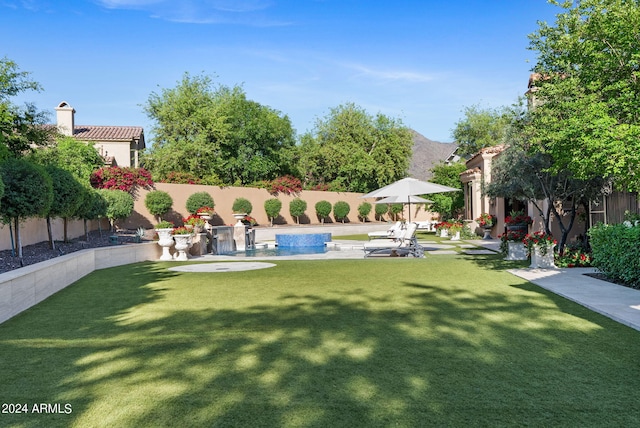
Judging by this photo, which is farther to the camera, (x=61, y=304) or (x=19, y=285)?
(x=61, y=304)

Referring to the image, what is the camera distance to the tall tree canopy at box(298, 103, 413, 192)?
40781 millimetres

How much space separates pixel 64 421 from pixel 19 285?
455 cm

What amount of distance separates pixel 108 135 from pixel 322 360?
37536 mm

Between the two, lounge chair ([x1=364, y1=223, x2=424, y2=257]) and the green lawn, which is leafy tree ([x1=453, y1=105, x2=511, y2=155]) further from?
the green lawn

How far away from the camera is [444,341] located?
5156 millimetres

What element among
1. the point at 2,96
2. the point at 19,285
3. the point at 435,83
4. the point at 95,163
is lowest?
the point at 19,285

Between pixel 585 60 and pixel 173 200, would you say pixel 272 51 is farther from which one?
pixel 585 60

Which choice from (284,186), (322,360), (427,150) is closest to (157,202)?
(284,186)

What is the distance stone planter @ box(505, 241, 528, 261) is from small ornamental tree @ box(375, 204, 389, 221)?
25.4 m

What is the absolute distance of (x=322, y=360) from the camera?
4516mm

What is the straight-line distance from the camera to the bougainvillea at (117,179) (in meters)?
23.3

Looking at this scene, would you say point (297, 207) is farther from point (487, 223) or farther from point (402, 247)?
point (402, 247)

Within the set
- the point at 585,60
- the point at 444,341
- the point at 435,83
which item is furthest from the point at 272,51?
the point at 444,341

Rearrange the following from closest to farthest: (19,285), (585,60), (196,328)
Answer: (196,328) < (19,285) < (585,60)
